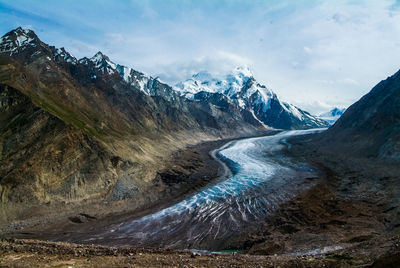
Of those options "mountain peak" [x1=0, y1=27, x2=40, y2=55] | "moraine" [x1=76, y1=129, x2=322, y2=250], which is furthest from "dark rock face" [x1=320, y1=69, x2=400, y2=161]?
"mountain peak" [x1=0, y1=27, x2=40, y2=55]

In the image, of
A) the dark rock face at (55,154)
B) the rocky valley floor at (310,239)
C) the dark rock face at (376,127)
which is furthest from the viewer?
the dark rock face at (376,127)

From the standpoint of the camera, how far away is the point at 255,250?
28984mm

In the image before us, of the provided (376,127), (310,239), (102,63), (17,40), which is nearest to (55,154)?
(310,239)

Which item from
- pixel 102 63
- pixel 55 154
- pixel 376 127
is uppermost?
pixel 102 63

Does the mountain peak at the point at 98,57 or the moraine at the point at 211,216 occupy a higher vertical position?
the mountain peak at the point at 98,57

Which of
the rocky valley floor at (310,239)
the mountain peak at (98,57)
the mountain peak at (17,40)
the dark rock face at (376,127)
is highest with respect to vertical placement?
the mountain peak at (98,57)

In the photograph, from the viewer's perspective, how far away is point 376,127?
88062 millimetres

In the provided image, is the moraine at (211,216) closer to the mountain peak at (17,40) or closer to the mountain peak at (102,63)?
the mountain peak at (17,40)

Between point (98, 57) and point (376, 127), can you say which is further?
point (98, 57)

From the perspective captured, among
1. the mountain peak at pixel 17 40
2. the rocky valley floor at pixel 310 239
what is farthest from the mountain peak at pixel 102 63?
the rocky valley floor at pixel 310 239

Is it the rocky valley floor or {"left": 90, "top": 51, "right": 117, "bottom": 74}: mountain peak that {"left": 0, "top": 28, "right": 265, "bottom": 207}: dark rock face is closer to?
the rocky valley floor

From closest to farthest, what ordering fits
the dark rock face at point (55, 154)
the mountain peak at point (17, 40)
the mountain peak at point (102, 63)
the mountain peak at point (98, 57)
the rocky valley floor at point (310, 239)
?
the rocky valley floor at point (310, 239), the dark rock face at point (55, 154), the mountain peak at point (17, 40), the mountain peak at point (102, 63), the mountain peak at point (98, 57)

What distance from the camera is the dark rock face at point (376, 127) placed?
7225 centimetres

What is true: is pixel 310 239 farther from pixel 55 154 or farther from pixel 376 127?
pixel 376 127
